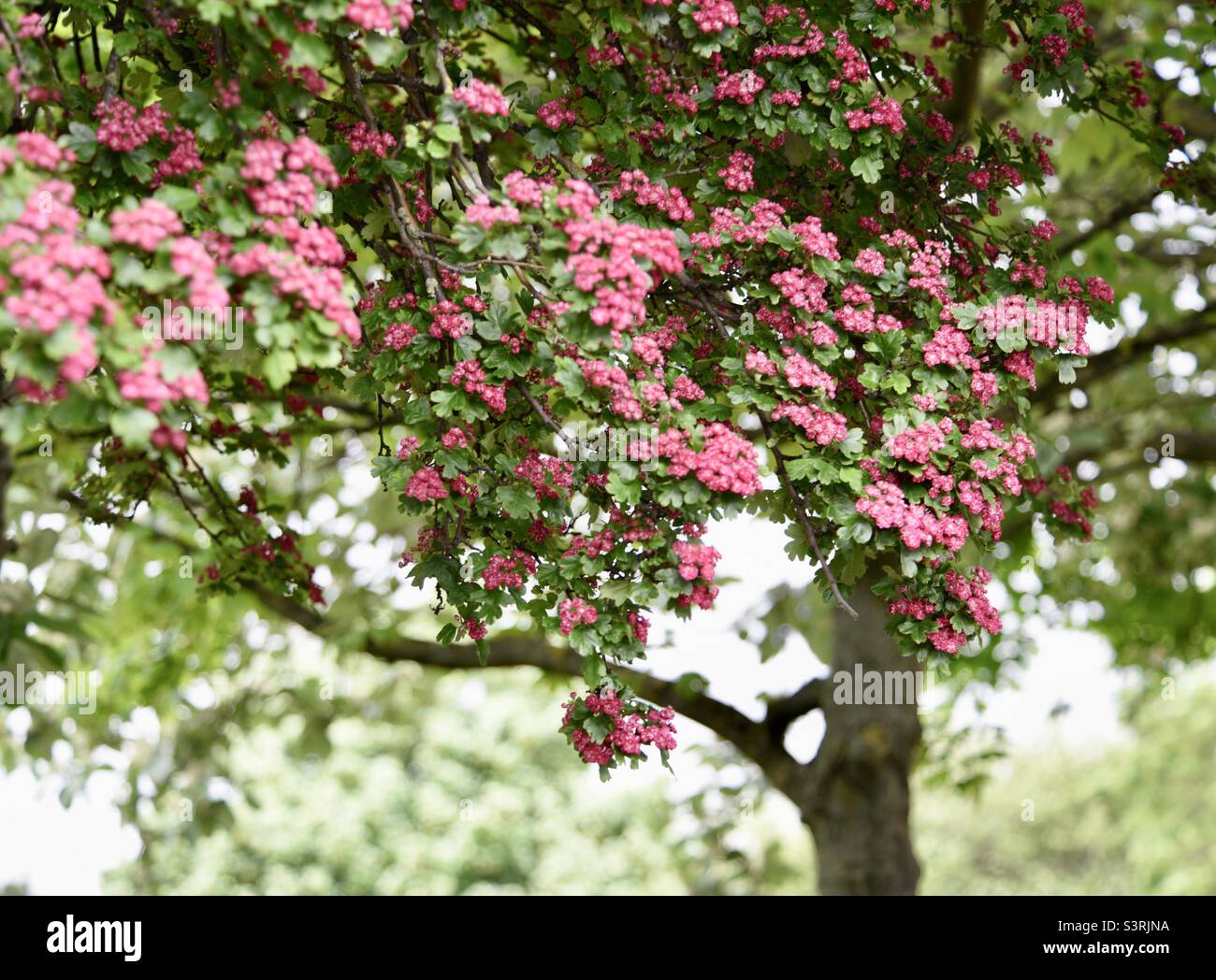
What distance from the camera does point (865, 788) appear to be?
6504 millimetres

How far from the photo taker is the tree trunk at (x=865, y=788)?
647 centimetres

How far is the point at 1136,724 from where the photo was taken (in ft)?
84.4

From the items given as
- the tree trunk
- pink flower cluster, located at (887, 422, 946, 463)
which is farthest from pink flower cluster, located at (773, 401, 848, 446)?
the tree trunk

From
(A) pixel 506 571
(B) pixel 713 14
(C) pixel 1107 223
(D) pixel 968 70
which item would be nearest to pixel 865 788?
(C) pixel 1107 223

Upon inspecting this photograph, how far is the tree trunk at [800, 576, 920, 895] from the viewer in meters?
6.47

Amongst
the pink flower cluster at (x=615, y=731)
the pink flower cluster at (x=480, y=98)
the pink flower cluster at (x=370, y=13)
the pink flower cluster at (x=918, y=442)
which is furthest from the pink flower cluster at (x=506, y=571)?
the pink flower cluster at (x=370, y=13)

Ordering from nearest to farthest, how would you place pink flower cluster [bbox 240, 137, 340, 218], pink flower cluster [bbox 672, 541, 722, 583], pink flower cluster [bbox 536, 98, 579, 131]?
pink flower cluster [bbox 240, 137, 340, 218] < pink flower cluster [bbox 672, 541, 722, 583] < pink flower cluster [bbox 536, 98, 579, 131]

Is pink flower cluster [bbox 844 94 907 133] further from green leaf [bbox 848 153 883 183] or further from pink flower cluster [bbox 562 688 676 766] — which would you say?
pink flower cluster [bbox 562 688 676 766]

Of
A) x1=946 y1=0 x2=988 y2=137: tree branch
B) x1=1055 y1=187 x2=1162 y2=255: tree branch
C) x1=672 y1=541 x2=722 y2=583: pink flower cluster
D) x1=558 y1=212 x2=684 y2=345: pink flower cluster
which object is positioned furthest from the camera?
x1=1055 y1=187 x2=1162 y2=255: tree branch

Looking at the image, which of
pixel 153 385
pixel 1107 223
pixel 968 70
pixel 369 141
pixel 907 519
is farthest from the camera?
pixel 1107 223

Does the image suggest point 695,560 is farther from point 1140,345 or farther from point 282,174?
point 1140,345

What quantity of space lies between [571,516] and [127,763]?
5.63 m
